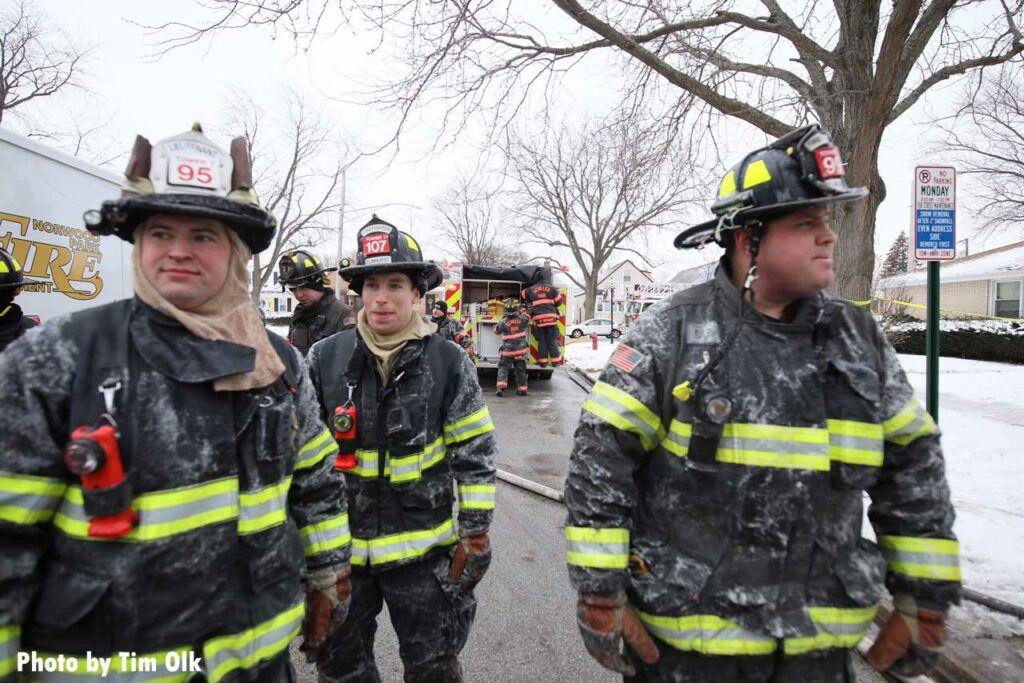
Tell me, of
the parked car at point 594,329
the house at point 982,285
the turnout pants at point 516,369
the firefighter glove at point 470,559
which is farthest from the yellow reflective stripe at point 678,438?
the parked car at point 594,329

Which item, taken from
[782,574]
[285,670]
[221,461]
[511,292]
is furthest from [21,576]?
[511,292]

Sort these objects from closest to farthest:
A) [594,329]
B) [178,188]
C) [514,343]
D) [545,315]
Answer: [178,188]
[514,343]
[545,315]
[594,329]

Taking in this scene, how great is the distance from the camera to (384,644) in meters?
2.91

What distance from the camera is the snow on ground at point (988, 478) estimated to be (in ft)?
11.0

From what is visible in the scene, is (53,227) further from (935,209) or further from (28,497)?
(935,209)

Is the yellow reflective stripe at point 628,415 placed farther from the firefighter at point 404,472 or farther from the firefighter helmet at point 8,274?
the firefighter helmet at point 8,274

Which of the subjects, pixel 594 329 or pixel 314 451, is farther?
pixel 594 329

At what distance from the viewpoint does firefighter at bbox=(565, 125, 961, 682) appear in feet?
4.87

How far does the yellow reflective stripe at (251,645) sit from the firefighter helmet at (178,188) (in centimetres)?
109

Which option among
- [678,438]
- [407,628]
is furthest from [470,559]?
[678,438]

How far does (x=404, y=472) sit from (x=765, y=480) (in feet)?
4.38

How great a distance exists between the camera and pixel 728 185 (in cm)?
171

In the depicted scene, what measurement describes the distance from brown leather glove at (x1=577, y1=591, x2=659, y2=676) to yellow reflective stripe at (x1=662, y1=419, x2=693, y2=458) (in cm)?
44

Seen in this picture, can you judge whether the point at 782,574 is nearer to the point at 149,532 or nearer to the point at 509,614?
the point at 149,532
